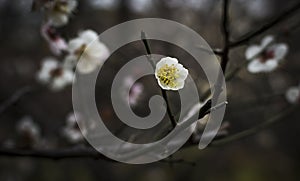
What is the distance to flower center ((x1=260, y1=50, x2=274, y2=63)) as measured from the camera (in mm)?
1271

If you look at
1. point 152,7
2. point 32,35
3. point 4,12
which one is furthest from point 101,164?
point 32,35

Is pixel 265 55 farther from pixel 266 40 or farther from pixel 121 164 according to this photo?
pixel 121 164

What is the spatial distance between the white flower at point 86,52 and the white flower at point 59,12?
0.07 meters

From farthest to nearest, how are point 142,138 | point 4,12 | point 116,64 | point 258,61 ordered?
point 4,12, point 116,64, point 258,61, point 142,138

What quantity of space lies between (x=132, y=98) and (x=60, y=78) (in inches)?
11.1

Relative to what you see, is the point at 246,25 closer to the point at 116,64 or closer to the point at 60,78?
the point at 116,64

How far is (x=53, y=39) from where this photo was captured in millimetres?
1245

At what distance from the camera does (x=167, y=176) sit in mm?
4434

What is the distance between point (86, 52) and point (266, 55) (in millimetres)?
543

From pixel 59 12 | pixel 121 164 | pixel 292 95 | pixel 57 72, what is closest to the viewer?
pixel 59 12

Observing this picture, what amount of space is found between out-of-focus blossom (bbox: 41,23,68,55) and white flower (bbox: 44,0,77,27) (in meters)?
0.08

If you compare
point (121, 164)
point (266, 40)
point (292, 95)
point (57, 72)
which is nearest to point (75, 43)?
point (57, 72)

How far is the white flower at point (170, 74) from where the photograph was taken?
0.81 metres

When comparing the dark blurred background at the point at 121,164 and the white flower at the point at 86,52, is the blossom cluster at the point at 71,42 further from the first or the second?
the dark blurred background at the point at 121,164
